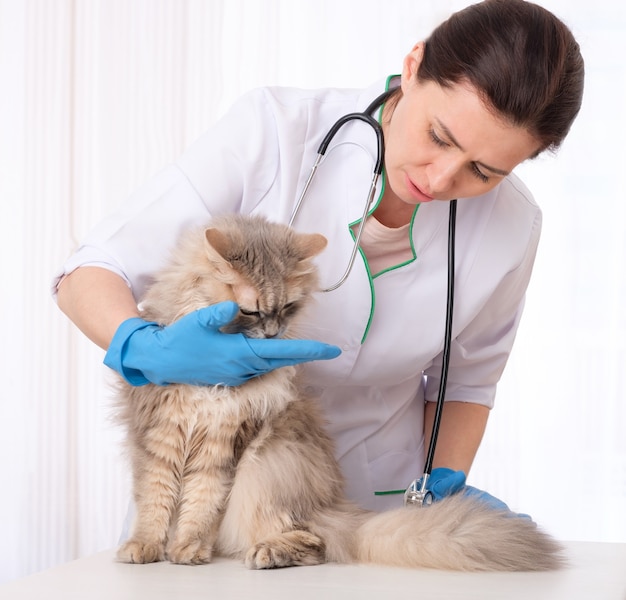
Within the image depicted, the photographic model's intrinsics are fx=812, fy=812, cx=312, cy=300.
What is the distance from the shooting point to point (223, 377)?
4.69 ft

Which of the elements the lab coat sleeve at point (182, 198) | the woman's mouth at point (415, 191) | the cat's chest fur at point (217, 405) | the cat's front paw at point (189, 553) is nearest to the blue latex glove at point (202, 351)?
the cat's chest fur at point (217, 405)

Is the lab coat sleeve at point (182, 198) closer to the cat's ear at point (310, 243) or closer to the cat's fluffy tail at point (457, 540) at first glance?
the cat's ear at point (310, 243)

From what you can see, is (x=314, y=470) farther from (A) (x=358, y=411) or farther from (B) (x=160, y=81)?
(B) (x=160, y=81)

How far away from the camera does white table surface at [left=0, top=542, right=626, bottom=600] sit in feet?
3.78

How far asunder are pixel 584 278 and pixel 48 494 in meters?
2.33

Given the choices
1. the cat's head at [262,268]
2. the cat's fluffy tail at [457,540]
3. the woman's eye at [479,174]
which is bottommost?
the cat's fluffy tail at [457,540]

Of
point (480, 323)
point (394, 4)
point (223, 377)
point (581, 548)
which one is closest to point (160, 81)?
point (394, 4)

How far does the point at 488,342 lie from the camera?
196 cm

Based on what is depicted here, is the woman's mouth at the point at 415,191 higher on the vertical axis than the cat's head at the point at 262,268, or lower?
higher

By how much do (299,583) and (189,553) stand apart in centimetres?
26

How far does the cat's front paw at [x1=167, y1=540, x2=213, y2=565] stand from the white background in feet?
6.02

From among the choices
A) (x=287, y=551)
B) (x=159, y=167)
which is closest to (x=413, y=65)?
(x=287, y=551)

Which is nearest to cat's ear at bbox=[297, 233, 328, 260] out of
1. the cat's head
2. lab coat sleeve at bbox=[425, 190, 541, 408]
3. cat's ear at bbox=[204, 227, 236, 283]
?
the cat's head

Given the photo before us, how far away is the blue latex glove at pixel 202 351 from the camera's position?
1356mm
